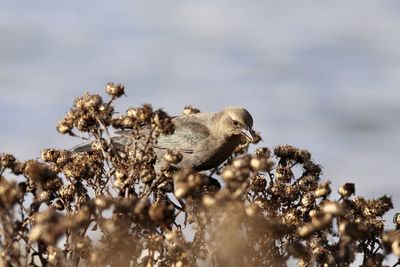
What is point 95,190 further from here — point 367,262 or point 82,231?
point 367,262

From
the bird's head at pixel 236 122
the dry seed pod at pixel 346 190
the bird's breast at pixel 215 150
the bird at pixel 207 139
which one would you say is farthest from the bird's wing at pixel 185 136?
the dry seed pod at pixel 346 190

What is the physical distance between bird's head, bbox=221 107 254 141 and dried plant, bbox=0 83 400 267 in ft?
5.63

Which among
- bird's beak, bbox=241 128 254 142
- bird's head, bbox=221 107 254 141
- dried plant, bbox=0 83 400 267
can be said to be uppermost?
bird's head, bbox=221 107 254 141

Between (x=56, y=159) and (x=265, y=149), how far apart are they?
1977 mm

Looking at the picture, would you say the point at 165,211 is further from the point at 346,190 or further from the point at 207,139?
the point at 207,139

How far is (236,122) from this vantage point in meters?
10.1

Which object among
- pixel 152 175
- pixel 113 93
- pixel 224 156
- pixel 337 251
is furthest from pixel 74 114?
pixel 224 156

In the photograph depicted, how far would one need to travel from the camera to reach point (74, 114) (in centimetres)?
707

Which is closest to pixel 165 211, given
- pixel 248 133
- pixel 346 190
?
pixel 346 190

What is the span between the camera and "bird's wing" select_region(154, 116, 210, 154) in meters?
10.2

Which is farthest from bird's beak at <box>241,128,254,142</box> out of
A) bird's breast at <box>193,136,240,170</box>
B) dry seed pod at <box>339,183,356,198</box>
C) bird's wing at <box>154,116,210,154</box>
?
dry seed pod at <box>339,183,356,198</box>

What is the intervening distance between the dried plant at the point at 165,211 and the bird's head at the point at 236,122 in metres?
1.72

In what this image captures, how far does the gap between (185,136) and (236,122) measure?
0.63 m

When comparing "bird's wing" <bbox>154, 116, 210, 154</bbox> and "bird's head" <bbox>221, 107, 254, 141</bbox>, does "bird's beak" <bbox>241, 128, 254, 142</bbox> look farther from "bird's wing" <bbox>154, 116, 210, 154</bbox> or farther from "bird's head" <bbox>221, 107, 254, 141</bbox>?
"bird's wing" <bbox>154, 116, 210, 154</bbox>
